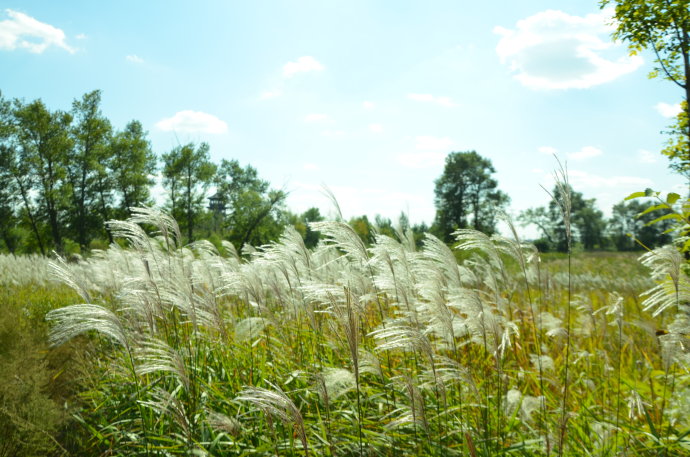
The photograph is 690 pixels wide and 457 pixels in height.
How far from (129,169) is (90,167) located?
102 inches

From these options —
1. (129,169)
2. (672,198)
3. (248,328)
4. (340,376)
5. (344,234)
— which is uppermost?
(129,169)

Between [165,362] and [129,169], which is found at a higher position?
[129,169]

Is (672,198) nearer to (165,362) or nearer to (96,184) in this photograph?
Answer: (165,362)

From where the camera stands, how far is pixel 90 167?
101 feet

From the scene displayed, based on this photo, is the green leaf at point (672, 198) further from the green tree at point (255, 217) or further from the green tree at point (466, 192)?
the green tree at point (466, 192)

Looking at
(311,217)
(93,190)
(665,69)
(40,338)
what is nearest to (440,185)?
(311,217)

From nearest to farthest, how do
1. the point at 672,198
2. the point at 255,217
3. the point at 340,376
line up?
the point at 340,376, the point at 672,198, the point at 255,217

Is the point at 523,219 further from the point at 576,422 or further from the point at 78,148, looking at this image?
the point at 576,422

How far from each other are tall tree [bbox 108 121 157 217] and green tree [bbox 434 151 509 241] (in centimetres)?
3122

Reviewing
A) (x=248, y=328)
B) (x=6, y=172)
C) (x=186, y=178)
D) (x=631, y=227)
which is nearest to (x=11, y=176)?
(x=6, y=172)

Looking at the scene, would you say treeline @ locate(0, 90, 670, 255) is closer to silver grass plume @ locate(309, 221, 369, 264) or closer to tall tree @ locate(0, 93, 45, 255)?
tall tree @ locate(0, 93, 45, 255)

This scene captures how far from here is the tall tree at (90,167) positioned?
30.8 m

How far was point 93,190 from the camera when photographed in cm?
3180

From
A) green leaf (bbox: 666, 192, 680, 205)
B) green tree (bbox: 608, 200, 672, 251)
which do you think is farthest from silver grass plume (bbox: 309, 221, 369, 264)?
green tree (bbox: 608, 200, 672, 251)
